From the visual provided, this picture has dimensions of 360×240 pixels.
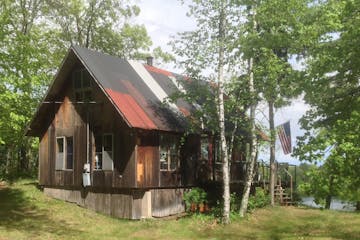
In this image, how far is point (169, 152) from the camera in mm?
25109

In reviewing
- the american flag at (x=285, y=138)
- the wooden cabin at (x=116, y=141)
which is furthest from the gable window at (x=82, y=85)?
the american flag at (x=285, y=138)

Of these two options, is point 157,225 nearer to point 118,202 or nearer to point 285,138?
point 118,202

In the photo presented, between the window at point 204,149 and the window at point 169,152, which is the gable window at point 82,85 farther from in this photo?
the window at point 204,149

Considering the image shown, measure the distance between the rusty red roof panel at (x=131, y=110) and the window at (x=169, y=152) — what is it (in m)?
1.90

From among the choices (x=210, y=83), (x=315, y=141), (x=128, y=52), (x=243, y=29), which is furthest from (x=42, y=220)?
(x=128, y=52)

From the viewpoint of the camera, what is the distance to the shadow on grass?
778 inches

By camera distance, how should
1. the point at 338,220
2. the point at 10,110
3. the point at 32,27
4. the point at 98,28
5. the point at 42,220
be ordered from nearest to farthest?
the point at 10,110 < the point at 42,220 < the point at 338,220 < the point at 32,27 < the point at 98,28

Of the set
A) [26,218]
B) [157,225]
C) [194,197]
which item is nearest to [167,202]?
[194,197]

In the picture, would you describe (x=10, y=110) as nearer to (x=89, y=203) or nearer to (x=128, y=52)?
(x=89, y=203)

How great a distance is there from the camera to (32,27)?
136 feet

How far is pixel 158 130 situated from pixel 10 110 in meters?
7.39

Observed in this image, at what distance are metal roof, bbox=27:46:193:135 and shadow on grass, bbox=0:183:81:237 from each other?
14.8ft

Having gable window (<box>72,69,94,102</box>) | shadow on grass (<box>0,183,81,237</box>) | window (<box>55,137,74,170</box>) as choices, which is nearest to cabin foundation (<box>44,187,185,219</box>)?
window (<box>55,137,74,170</box>)

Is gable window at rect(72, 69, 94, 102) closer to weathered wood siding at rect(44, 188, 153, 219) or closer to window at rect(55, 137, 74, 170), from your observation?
window at rect(55, 137, 74, 170)
